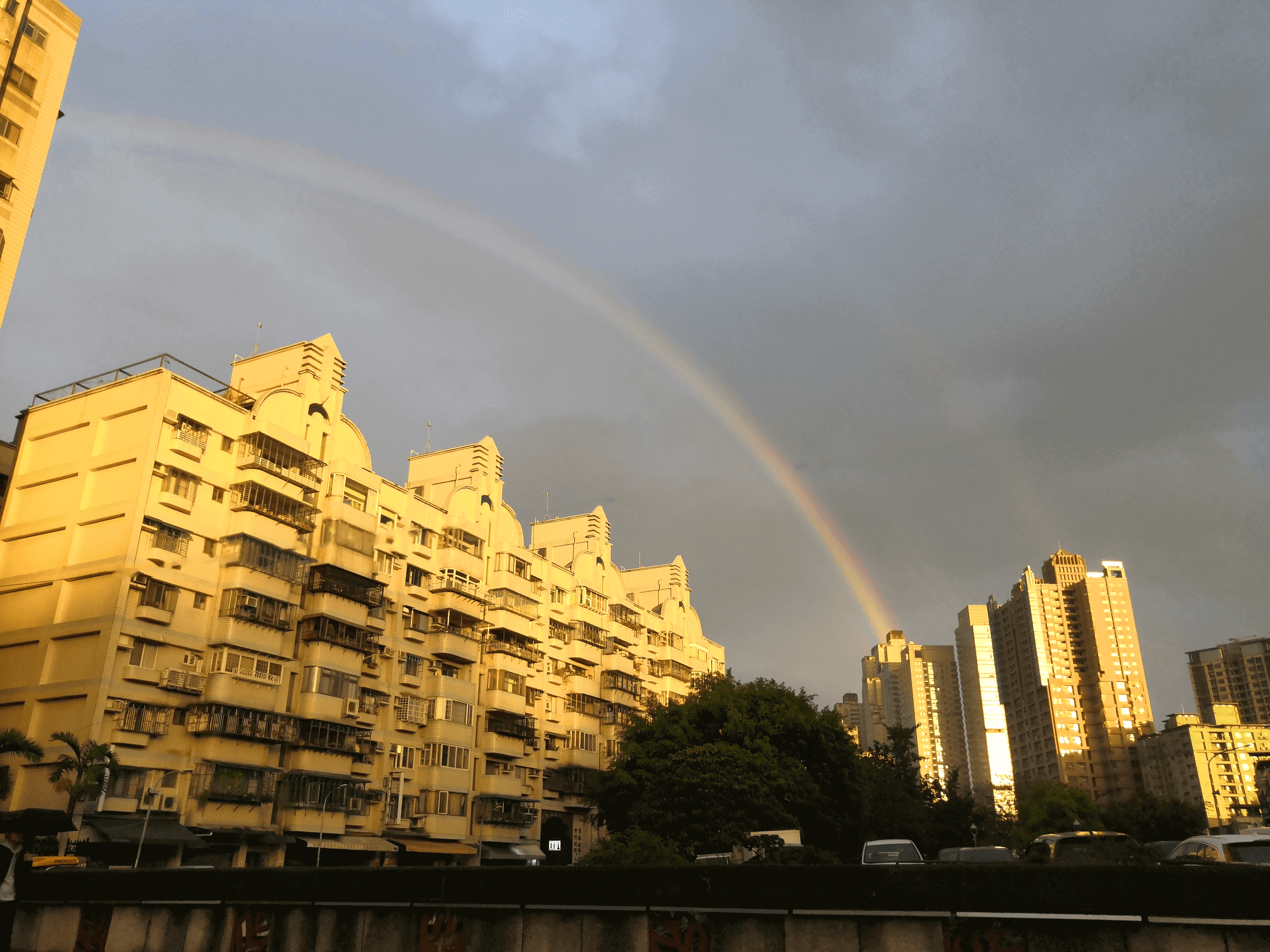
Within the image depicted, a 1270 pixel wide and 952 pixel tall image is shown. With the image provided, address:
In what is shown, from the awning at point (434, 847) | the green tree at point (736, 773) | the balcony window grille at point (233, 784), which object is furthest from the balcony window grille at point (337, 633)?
the green tree at point (736, 773)

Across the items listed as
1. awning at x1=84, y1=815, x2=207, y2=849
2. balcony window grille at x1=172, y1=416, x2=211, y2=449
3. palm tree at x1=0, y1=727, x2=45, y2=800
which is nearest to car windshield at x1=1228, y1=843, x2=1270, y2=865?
awning at x1=84, y1=815, x2=207, y2=849

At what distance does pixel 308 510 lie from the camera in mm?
48656

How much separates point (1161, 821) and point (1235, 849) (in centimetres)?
9614

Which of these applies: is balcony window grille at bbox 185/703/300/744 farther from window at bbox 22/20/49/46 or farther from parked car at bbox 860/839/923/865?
window at bbox 22/20/49/46

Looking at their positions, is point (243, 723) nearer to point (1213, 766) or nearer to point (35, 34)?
point (35, 34)

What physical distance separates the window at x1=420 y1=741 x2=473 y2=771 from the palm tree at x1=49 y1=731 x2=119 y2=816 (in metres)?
19.6

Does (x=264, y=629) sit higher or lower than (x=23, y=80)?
lower

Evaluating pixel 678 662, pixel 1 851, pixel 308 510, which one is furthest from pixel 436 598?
pixel 1 851

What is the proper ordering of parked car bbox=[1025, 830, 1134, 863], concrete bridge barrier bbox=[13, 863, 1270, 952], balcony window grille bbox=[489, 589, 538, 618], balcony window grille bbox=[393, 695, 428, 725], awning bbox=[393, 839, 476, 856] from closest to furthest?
concrete bridge barrier bbox=[13, 863, 1270, 952] < parked car bbox=[1025, 830, 1134, 863] < awning bbox=[393, 839, 476, 856] < balcony window grille bbox=[393, 695, 428, 725] < balcony window grille bbox=[489, 589, 538, 618]

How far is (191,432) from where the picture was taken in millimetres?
44156

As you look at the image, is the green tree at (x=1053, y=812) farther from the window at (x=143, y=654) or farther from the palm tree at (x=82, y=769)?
the palm tree at (x=82, y=769)

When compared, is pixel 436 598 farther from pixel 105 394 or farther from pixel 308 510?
pixel 105 394

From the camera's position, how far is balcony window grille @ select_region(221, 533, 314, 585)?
147 feet

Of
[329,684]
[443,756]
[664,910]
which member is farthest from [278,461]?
[664,910]
